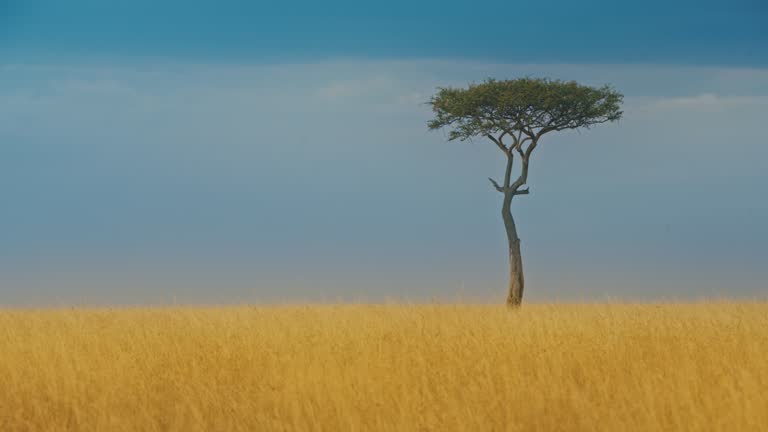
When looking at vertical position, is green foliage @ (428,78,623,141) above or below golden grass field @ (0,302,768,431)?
above

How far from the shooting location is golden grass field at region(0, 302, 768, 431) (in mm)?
8234

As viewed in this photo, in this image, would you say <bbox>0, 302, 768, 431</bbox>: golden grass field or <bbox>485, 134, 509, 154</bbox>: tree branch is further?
<bbox>485, 134, 509, 154</bbox>: tree branch

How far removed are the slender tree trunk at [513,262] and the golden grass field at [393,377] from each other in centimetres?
1132

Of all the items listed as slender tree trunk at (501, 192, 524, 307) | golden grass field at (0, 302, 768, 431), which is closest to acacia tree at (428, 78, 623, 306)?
slender tree trunk at (501, 192, 524, 307)

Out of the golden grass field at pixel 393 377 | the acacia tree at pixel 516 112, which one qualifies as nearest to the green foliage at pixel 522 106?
the acacia tree at pixel 516 112

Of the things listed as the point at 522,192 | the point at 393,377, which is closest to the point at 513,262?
the point at 522,192

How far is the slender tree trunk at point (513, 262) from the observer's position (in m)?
27.1

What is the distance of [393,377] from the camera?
10023 millimetres

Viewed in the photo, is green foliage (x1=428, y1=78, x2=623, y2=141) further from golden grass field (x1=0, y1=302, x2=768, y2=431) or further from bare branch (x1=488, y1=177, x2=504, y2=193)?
golden grass field (x1=0, y1=302, x2=768, y2=431)

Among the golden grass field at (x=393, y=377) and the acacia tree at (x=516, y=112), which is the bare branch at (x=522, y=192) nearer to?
the acacia tree at (x=516, y=112)

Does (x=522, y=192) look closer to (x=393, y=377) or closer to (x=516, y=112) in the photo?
(x=516, y=112)

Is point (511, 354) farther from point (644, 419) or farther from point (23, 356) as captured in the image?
point (23, 356)

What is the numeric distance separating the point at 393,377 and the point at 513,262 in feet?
58.2

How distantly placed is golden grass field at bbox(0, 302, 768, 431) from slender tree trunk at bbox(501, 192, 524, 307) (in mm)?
11325
